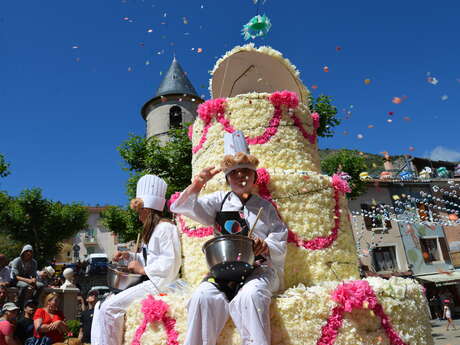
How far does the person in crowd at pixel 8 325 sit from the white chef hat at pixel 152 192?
3.14 metres

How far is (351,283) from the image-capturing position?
10.7 ft

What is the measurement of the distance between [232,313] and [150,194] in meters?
1.77

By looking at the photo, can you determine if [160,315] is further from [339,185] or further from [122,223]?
[122,223]

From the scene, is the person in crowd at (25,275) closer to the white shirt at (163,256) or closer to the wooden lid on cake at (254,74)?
the white shirt at (163,256)

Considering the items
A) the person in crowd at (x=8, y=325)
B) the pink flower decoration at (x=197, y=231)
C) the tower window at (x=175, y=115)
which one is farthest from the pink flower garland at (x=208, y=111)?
the tower window at (x=175, y=115)

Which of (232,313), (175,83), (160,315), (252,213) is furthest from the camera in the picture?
(175,83)

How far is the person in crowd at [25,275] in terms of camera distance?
761 centimetres

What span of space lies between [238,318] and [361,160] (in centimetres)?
1193

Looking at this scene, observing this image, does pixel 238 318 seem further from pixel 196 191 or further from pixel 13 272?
pixel 13 272

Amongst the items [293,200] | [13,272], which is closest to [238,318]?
[293,200]

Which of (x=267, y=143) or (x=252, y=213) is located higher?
(x=267, y=143)

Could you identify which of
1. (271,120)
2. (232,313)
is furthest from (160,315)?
(271,120)

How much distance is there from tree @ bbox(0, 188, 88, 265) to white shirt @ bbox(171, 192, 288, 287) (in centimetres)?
2356

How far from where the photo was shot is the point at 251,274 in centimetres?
313
